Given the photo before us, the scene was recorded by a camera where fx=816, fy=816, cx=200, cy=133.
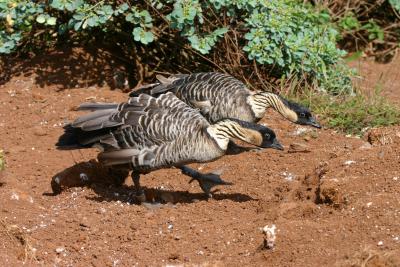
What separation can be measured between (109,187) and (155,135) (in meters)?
0.92

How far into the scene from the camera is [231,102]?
7.78 meters

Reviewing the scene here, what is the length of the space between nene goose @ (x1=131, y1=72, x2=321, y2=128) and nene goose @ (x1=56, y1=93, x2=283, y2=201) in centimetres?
74

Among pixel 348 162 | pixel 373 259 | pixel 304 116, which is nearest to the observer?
pixel 373 259

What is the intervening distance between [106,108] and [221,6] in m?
2.27

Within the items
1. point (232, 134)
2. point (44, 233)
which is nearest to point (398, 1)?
point (232, 134)

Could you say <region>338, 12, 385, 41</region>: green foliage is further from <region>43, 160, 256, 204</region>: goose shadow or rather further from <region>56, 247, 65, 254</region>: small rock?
<region>56, 247, 65, 254</region>: small rock

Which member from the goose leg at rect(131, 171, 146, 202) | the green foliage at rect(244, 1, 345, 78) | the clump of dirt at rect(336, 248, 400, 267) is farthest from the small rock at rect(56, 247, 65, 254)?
the green foliage at rect(244, 1, 345, 78)

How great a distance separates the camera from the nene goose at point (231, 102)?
7.77 meters

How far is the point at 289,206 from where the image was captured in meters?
6.25

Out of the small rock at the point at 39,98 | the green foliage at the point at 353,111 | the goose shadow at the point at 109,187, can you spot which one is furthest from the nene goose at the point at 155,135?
the small rock at the point at 39,98

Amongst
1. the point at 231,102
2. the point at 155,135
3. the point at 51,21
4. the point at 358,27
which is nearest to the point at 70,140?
the point at 155,135

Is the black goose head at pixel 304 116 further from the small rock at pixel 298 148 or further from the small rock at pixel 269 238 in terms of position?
the small rock at pixel 269 238

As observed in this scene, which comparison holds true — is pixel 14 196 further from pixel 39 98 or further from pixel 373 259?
pixel 373 259

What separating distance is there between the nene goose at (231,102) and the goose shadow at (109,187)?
0.83 meters
